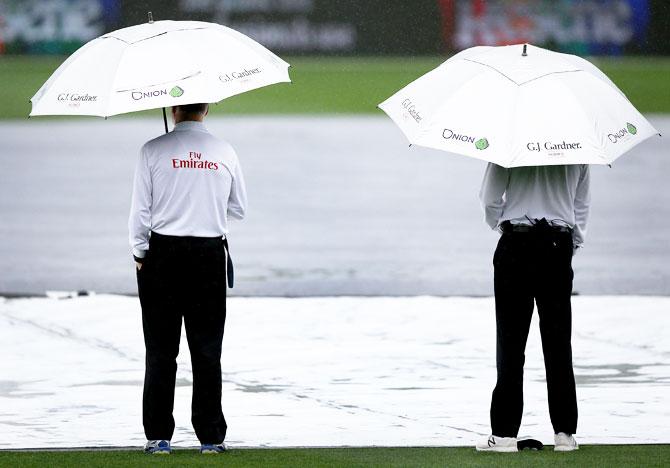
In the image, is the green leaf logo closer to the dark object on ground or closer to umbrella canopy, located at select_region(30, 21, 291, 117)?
umbrella canopy, located at select_region(30, 21, 291, 117)

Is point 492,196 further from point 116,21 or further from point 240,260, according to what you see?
point 116,21

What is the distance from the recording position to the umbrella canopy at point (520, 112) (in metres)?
6.34

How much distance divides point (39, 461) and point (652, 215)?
11.3 m

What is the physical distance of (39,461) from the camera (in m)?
6.41

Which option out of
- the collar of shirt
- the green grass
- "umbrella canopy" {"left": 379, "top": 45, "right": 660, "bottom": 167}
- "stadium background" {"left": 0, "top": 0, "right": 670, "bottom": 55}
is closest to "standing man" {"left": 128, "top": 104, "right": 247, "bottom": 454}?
the collar of shirt

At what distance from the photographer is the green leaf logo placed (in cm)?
636

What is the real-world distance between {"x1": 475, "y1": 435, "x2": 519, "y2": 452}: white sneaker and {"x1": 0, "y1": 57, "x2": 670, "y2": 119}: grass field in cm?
2397

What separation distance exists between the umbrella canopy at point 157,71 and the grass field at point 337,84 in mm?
23365

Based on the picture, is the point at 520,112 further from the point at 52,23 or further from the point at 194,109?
the point at 52,23

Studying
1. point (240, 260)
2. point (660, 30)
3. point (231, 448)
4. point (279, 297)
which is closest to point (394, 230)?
point (240, 260)

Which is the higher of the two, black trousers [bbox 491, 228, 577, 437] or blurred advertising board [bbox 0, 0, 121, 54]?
blurred advertising board [bbox 0, 0, 121, 54]

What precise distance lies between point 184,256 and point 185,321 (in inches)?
12.2

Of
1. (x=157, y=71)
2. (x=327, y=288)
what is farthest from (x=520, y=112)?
(x=327, y=288)

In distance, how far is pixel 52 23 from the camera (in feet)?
129
